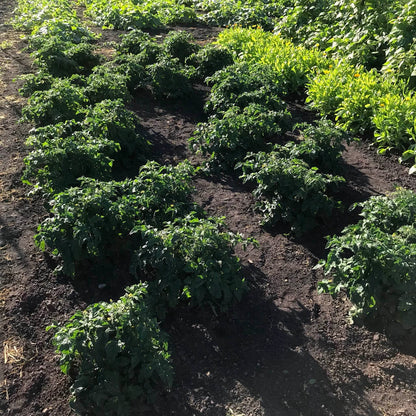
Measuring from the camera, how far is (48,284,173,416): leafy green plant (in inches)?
104

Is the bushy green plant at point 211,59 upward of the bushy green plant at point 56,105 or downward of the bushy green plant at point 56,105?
upward

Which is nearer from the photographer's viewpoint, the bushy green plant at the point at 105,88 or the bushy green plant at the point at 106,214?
the bushy green plant at the point at 106,214

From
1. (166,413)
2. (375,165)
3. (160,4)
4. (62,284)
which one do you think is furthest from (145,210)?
(160,4)

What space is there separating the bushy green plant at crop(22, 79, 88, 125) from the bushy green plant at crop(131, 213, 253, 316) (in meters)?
2.77

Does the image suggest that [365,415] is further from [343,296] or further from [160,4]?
[160,4]

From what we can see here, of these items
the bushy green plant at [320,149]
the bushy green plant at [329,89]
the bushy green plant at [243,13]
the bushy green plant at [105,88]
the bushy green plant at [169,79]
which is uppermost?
the bushy green plant at [243,13]

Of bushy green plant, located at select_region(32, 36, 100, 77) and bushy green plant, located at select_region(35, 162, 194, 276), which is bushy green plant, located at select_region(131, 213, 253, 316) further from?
bushy green plant, located at select_region(32, 36, 100, 77)

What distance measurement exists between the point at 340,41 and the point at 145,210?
5111 mm

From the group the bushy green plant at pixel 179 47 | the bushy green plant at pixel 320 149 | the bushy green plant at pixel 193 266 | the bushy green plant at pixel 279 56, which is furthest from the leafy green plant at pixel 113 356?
the bushy green plant at pixel 179 47

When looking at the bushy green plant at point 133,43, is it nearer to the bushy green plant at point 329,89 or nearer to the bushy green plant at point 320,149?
the bushy green plant at point 329,89

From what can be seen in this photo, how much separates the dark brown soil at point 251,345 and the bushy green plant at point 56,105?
1340mm

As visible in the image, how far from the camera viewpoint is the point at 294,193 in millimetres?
4016

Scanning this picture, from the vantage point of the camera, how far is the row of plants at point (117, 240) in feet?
8.85

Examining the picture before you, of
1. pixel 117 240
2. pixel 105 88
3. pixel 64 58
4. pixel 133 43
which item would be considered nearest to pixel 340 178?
pixel 117 240
